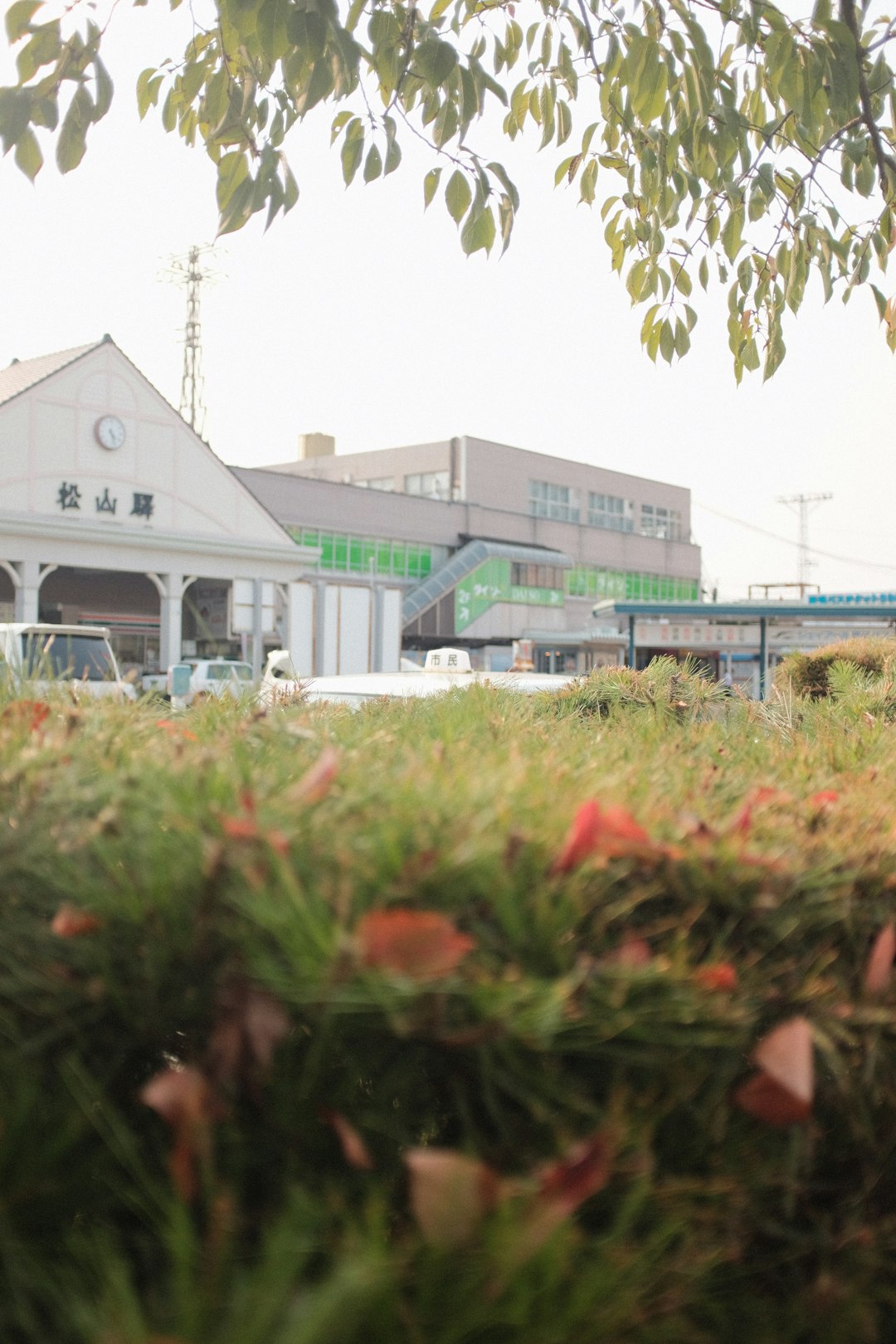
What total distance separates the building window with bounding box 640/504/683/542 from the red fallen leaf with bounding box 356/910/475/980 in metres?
73.2

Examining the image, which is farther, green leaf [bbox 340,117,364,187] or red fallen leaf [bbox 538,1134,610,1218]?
green leaf [bbox 340,117,364,187]

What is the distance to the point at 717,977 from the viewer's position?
1.06m

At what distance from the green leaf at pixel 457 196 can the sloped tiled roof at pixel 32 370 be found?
2340 centimetres

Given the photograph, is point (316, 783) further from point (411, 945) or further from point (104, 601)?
point (104, 601)

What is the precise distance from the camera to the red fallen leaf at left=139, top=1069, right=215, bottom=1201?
0.96 meters

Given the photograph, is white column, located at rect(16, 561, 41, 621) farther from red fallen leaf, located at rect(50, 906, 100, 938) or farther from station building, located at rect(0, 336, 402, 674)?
red fallen leaf, located at rect(50, 906, 100, 938)

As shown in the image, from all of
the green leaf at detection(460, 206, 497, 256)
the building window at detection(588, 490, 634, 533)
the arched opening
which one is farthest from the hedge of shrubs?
the building window at detection(588, 490, 634, 533)

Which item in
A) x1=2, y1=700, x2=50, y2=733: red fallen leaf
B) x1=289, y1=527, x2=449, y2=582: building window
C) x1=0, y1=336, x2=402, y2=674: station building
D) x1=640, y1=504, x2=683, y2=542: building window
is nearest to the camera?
x1=2, y1=700, x2=50, y2=733: red fallen leaf

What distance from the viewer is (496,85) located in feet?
14.5

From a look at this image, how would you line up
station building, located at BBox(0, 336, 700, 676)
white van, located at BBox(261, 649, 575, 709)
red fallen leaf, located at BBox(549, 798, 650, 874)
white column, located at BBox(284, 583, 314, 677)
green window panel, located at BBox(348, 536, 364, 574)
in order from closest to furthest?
red fallen leaf, located at BBox(549, 798, 650, 874) → white van, located at BBox(261, 649, 575, 709) → station building, located at BBox(0, 336, 700, 676) → white column, located at BBox(284, 583, 314, 677) → green window panel, located at BBox(348, 536, 364, 574)

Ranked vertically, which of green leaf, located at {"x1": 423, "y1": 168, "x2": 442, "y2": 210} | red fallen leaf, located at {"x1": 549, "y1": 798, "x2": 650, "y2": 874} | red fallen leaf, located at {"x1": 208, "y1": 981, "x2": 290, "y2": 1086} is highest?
green leaf, located at {"x1": 423, "y1": 168, "x2": 442, "y2": 210}

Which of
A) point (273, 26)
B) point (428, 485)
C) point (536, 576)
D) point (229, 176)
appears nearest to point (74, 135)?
point (229, 176)

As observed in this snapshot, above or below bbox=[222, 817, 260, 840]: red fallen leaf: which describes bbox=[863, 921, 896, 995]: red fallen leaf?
below

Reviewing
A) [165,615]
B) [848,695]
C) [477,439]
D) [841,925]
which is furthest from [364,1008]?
[477,439]
